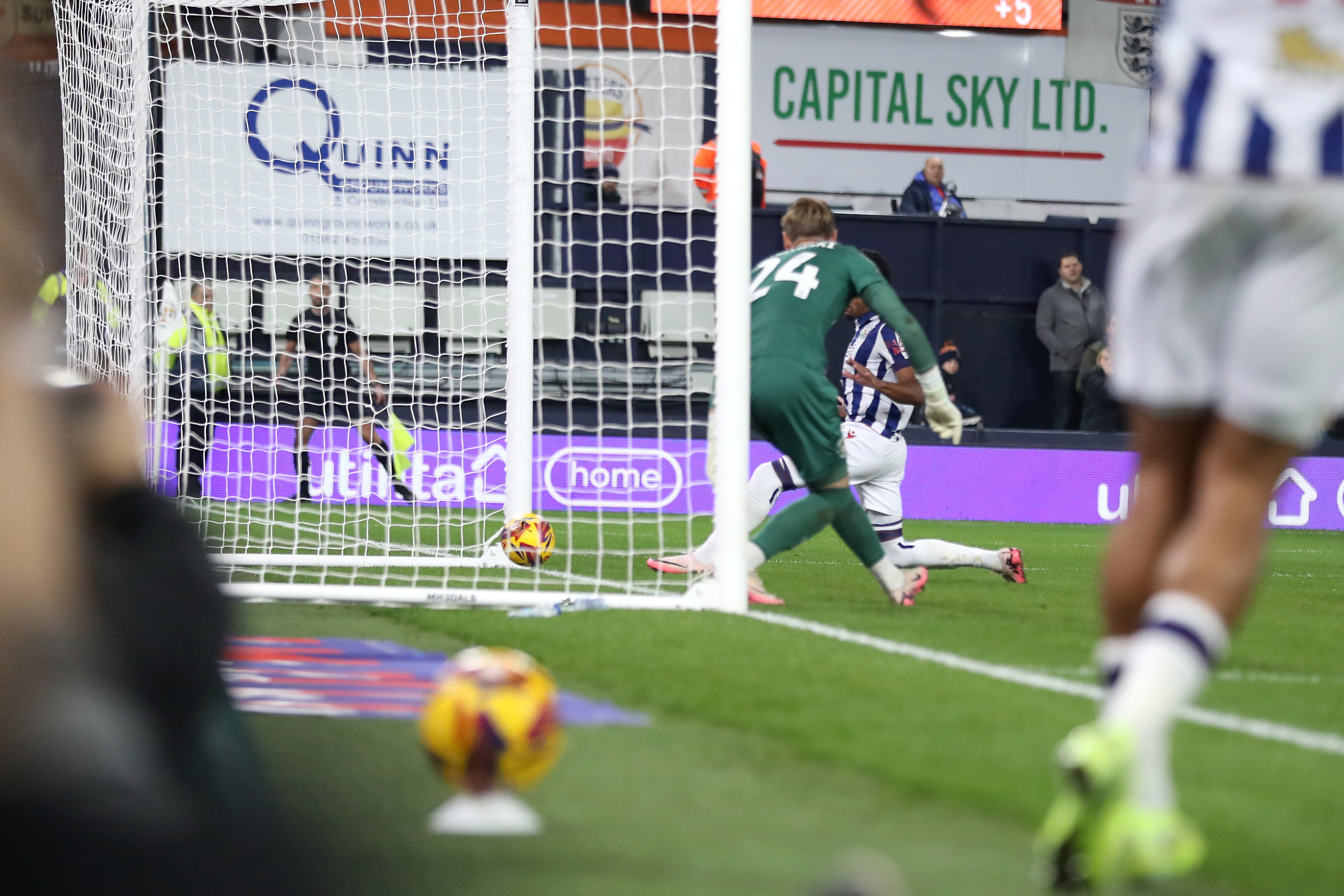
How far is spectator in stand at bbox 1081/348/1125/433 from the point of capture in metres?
16.4

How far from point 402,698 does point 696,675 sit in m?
0.89

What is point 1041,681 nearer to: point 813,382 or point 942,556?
point 813,382

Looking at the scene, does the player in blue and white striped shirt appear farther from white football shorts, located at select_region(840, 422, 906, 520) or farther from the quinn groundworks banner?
the quinn groundworks banner

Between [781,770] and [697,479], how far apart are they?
11.2 metres

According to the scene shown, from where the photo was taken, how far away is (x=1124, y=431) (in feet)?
56.0

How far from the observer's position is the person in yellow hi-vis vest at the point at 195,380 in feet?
28.3

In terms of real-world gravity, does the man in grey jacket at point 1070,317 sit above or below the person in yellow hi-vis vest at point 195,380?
above

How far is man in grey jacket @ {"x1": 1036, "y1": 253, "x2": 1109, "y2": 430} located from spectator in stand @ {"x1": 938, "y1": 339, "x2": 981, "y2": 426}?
0.91 meters

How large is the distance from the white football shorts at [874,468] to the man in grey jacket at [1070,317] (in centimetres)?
770

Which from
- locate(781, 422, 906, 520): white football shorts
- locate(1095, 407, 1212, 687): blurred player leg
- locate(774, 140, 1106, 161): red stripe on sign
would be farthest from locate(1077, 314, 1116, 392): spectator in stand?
locate(1095, 407, 1212, 687): blurred player leg

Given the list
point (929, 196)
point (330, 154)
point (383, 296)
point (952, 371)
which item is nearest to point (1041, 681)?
point (330, 154)

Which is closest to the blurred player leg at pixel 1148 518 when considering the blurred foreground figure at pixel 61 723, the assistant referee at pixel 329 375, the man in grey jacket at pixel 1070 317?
the blurred foreground figure at pixel 61 723

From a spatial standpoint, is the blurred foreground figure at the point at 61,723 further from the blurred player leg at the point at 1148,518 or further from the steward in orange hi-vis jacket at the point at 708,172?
the steward in orange hi-vis jacket at the point at 708,172

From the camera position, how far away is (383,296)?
43.7 ft
